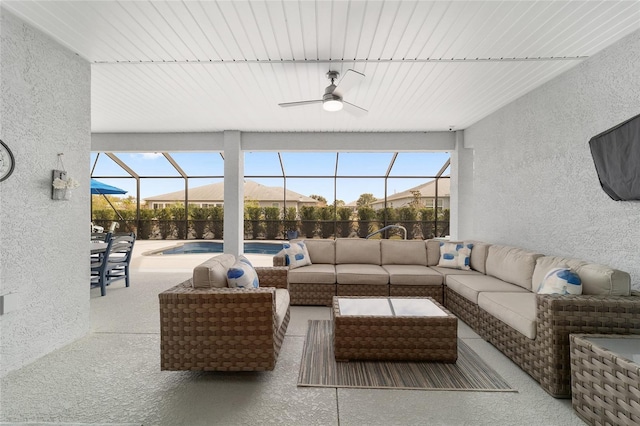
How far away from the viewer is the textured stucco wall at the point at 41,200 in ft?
7.34

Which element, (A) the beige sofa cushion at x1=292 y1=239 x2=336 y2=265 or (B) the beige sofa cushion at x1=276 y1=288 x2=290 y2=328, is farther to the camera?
(A) the beige sofa cushion at x1=292 y1=239 x2=336 y2=265

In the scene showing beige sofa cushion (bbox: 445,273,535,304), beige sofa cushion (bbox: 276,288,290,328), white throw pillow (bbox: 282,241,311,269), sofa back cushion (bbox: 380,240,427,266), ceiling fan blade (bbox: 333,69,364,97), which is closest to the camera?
beige sofa cushion (bbox: 276,288,290,328)

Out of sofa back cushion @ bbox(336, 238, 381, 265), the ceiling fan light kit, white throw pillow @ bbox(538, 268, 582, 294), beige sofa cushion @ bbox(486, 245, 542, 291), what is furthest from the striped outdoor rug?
the ceiling fan light kit

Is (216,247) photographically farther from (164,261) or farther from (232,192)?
(232,192)

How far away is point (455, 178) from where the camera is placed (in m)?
5.72

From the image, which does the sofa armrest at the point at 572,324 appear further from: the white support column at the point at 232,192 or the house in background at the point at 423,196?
the house in background at the point at 423,196

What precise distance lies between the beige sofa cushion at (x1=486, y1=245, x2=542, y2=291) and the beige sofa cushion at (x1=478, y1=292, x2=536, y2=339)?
10.7 inches

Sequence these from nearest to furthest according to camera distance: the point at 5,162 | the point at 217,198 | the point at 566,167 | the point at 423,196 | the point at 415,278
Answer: the point at 5,162
the point at 566,167
the point at 415,278
the point at 423,196
the point at 217,198

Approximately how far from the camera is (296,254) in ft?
13.6

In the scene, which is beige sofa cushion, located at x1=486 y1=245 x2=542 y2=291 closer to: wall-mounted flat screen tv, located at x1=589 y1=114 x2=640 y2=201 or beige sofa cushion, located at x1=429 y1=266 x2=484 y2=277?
beige sofa cushion, located at x1=429 y1=266 x2=484 y2=277

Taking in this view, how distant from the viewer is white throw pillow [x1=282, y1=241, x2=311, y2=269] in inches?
161

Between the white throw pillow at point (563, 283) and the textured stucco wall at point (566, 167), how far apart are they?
584 millimetres

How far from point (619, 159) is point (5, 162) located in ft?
15.7

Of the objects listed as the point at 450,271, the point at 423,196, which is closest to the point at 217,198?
the point at 423,196
